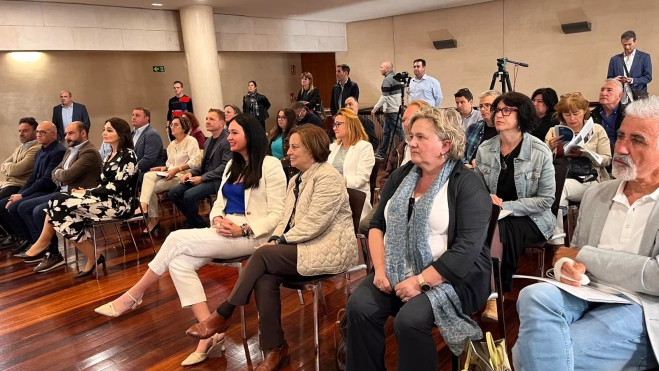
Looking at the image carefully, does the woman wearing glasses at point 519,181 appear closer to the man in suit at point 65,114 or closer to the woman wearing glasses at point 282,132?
the woman wearing glasses at point 282,132

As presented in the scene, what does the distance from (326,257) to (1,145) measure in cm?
821

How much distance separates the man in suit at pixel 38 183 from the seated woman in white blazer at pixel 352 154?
2561 mm

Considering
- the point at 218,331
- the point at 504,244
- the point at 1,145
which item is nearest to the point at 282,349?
the point at 218,331

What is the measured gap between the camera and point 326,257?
7.86 ft

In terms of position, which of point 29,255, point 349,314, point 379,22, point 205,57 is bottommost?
point 29,255

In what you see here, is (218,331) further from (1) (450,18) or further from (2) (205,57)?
(1) (450,18)

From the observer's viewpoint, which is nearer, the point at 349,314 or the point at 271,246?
the point at 349,314

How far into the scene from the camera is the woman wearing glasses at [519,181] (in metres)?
2.58

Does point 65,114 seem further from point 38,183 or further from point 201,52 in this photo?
point 38,183

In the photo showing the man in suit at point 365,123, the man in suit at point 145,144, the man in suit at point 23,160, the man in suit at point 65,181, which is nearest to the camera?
the man in suit at point 65,181

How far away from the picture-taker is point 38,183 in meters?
4.62

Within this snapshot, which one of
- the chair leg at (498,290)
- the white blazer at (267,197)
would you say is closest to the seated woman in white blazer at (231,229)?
the white blazer at (267,197)

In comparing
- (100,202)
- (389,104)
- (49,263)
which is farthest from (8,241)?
(389,104)

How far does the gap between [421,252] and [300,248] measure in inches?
26.6
